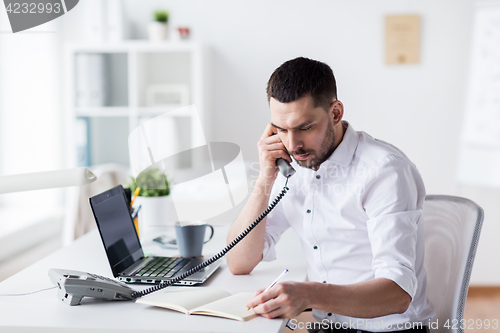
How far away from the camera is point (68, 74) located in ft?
9.11

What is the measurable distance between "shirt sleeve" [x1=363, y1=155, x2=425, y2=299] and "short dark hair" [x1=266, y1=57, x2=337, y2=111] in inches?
8.8

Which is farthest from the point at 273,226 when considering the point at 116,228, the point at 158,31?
the point at 158,31

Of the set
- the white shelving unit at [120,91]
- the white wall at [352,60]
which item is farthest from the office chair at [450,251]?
the white wall at [352,60]

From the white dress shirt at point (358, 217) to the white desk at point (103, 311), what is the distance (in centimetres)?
10

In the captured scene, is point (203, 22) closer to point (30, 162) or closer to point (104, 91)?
point (104, 91)

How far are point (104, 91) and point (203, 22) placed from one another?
0.75m

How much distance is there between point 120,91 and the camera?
9.80 feet

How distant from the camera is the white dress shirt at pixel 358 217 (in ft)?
3.62

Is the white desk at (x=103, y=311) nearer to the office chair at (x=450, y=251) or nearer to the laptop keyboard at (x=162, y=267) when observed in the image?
the laptop keyboard at (x=162, y=267)

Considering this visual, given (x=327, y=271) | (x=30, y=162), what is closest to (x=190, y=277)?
(x=327, y=271)

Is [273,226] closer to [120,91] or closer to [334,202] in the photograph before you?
[334,202]

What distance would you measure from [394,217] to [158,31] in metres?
2.15

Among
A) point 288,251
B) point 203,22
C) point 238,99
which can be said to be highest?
point 203,22

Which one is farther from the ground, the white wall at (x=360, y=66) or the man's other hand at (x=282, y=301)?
the white wall at (x=360, y=66)
